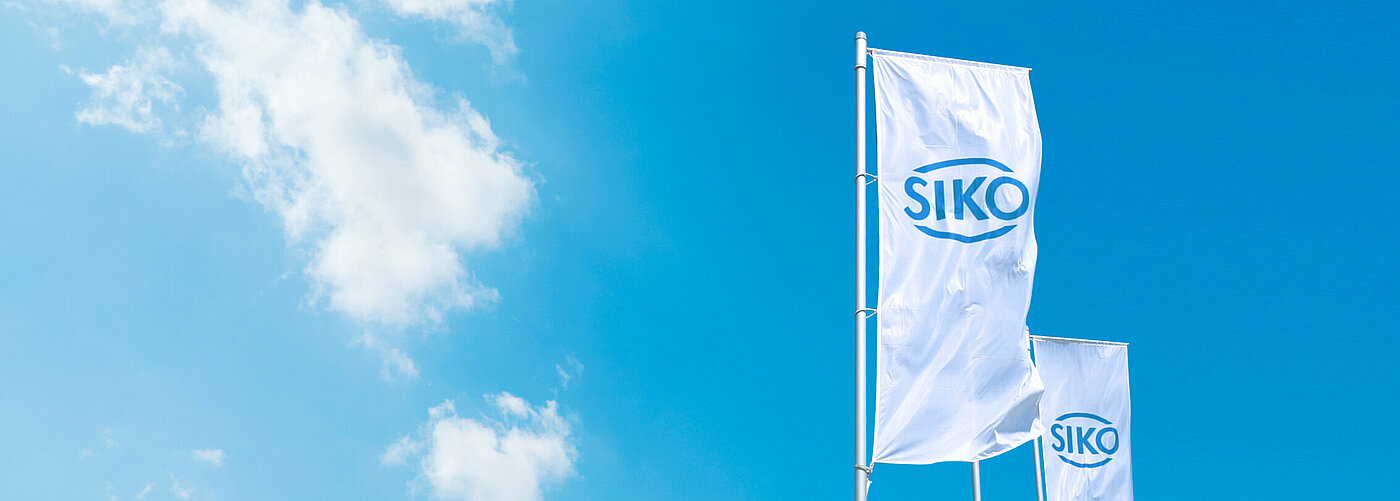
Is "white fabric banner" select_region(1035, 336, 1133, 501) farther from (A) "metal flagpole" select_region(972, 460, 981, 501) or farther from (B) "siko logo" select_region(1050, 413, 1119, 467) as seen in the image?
(A) "metal flagpole" select_region(972, 460, 981, 501)

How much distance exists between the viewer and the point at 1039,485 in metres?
28.8

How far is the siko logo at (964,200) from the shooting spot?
42.6 ft

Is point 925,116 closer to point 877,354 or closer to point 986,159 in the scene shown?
point 986,159

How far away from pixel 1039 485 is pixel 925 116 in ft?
58.1

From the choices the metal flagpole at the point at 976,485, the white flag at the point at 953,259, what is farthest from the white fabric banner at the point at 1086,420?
the white flag at the point at 953,259

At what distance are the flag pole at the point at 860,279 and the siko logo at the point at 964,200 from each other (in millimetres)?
544

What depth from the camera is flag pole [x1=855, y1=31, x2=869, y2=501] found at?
39.9ft

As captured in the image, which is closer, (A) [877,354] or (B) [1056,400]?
(A) [877,354]

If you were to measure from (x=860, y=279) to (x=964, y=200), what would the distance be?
4.82 ft

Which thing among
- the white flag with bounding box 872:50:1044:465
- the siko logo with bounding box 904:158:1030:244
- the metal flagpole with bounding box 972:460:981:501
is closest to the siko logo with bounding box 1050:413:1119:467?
the metal flagpole with bounding box 972:460:981:501

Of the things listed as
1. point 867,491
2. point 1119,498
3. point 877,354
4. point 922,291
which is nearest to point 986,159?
point 922,291

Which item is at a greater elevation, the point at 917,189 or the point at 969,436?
the point at 917,189

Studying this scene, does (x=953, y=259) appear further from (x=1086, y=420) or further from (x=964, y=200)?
(x=1086, y=420)

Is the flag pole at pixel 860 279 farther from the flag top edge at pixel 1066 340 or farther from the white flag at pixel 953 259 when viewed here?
the flag top edge at pixel 1066 340
